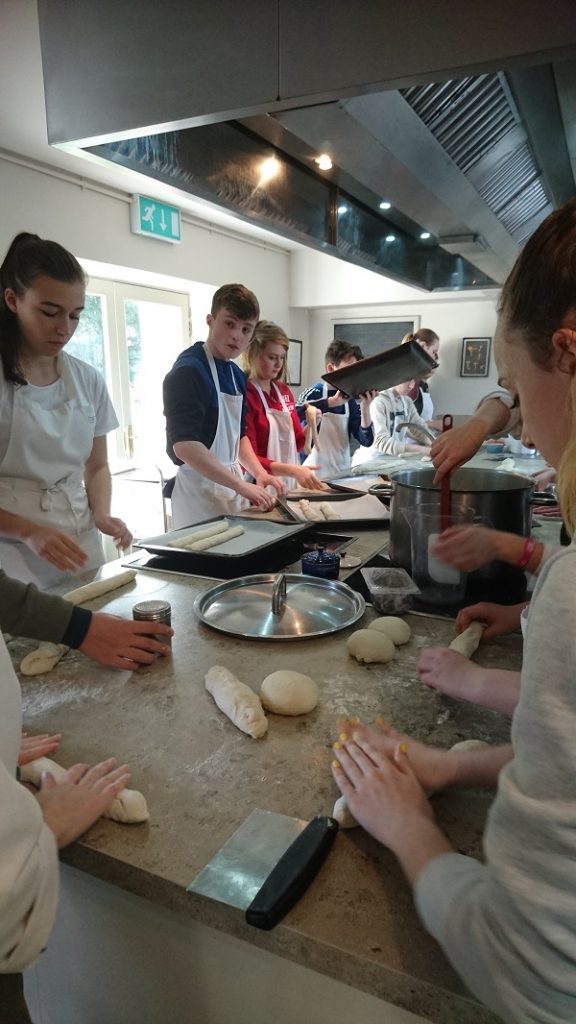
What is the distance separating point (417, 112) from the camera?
1.38 metres

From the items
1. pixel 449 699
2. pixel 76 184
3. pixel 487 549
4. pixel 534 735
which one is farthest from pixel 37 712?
pixel 76 184

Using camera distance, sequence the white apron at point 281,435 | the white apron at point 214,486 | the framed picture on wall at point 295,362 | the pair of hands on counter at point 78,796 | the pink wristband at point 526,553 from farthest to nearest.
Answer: the framed picture on wall at point 295,362, the white apron at point 281,435, the white apron at point 214,486, the pink wristband at point 526,553, the pair of hands on counter at point 78,796

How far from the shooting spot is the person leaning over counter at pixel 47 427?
4.87ft

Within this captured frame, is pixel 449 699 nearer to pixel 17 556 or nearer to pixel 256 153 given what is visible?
pixel 17 556

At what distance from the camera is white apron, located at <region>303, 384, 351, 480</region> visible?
161 inches

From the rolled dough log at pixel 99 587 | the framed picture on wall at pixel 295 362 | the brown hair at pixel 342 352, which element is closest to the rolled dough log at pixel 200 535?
the rolled dough log at pixel 99 587

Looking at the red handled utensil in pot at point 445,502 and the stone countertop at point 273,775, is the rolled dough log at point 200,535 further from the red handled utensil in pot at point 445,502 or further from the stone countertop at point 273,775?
the red handled utensil in pot at point 445,502

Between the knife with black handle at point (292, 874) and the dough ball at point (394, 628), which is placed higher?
the dough ball at point (394, 628)

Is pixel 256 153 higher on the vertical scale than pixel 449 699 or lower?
higher

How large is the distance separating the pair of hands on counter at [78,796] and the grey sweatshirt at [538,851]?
42cm

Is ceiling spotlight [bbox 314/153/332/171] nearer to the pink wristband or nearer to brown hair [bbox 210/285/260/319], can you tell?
brown hair [bbox 210/285/260/319]

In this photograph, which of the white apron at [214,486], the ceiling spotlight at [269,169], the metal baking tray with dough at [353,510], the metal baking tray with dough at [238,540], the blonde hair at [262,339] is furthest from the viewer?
the blonde hair at [262,339]

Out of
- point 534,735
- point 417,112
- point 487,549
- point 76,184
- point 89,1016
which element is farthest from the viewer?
point 76,184

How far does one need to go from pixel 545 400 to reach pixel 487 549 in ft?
2.21
